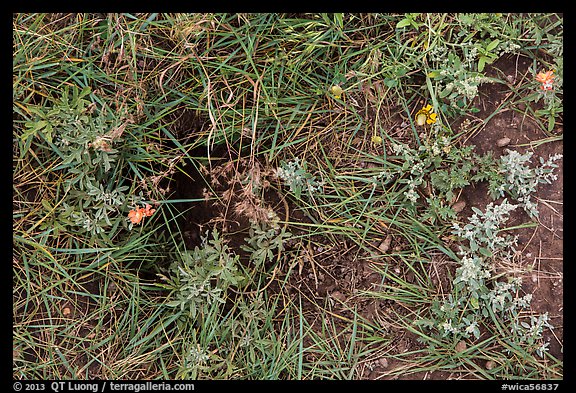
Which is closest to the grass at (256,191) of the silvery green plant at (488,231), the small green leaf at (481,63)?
the small green leaf at (481,63)

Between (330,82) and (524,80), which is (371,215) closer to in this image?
(330,82)

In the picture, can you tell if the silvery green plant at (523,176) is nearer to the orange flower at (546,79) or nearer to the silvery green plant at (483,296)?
the silvery green plant at (483,296)

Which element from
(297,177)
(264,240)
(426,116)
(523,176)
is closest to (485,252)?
(523,176)

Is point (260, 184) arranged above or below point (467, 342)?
above

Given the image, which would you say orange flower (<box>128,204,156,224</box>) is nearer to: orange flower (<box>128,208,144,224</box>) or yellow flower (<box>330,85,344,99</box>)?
orange flower (<box>128,208,144,224</box>)

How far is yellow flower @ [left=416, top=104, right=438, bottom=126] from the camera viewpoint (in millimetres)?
2871

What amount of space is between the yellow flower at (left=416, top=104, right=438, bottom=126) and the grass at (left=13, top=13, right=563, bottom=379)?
1.9 inches

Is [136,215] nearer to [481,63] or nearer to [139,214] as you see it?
[139,214]

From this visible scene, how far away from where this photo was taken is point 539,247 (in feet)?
9.44

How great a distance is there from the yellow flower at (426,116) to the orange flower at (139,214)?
1529 millimetres

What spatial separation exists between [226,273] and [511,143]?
67.3 inches

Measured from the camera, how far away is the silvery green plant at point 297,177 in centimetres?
284

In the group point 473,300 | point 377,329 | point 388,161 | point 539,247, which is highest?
point 388,161

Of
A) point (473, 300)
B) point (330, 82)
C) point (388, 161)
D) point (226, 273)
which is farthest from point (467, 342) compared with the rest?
point (330, 82)
